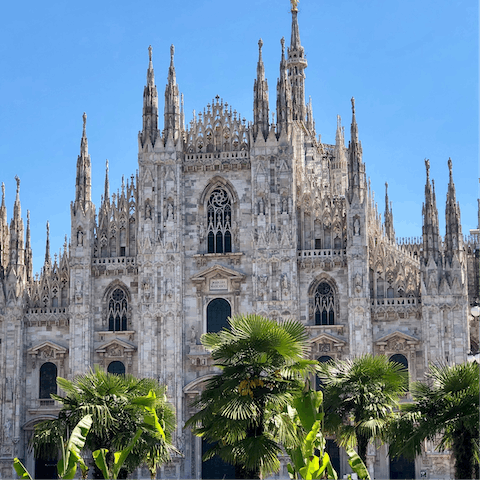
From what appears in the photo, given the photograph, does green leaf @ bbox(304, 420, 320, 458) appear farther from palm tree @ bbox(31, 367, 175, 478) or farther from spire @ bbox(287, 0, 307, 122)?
spire @ bbox(287, 0, 307, 122)

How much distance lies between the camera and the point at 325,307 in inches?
1933

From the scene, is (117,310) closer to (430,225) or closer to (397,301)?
(397,301)

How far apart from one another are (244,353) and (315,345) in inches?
765

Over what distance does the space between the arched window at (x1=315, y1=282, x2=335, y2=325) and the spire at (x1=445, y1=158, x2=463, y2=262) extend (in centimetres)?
647

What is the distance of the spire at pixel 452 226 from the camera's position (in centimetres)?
4825

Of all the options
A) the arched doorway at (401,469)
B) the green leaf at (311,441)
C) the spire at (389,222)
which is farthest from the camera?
the spire at (389,222)

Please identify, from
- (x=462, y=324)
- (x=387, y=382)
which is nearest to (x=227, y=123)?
(x=462, y=324)

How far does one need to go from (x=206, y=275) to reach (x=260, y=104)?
388 inches

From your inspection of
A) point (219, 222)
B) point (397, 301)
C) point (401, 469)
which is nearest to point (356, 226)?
point (397, 301)

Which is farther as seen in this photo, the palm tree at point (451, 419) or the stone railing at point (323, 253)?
the stone railing at point (323, 253)

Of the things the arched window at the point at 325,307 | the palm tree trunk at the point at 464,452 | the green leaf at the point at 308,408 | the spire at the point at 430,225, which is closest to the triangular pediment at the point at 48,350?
the arched window at the point at 325,307

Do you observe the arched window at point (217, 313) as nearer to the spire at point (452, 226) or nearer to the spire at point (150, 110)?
the spire at point (150, 110)

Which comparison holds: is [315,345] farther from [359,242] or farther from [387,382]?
[387,382]

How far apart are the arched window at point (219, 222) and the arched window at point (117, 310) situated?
5.51 meters
